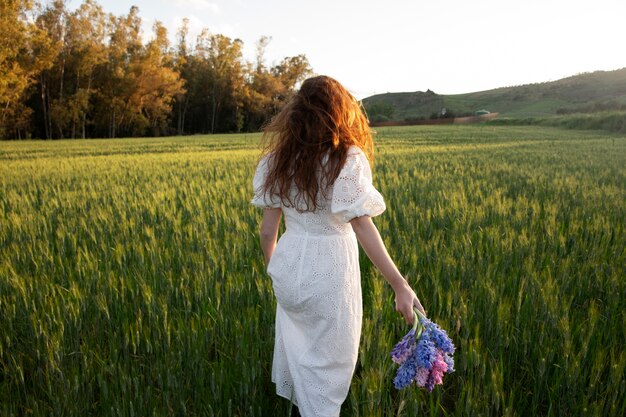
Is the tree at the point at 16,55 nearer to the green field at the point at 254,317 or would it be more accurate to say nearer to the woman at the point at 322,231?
the green field at the point at 254,317

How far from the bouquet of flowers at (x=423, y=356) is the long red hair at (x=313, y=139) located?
0.53 metres

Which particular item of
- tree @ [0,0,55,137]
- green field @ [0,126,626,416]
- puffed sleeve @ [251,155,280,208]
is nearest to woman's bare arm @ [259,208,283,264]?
puffed sleeve @ [251,155,280,208]

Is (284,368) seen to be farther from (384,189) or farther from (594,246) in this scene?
(384,189)

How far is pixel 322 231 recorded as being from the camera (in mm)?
1687

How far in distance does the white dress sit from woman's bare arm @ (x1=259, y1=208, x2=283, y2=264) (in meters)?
0.08

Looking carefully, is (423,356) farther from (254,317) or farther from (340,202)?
(254,317)

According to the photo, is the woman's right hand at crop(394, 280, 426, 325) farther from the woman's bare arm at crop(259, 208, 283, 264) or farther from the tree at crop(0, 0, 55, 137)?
the tree at crop(0, 0, 55, 137)

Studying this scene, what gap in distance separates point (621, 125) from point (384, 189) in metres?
25.9

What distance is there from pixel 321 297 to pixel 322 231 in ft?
0.73

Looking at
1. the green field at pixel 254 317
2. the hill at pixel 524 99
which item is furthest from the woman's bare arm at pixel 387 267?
the hill at pixel 524 99

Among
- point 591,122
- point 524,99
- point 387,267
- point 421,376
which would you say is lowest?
point 421,376

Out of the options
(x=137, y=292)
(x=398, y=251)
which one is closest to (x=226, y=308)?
(x=137, y=292)

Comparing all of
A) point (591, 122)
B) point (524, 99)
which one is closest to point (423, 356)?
point (591, 122)

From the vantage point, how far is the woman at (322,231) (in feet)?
5.22
